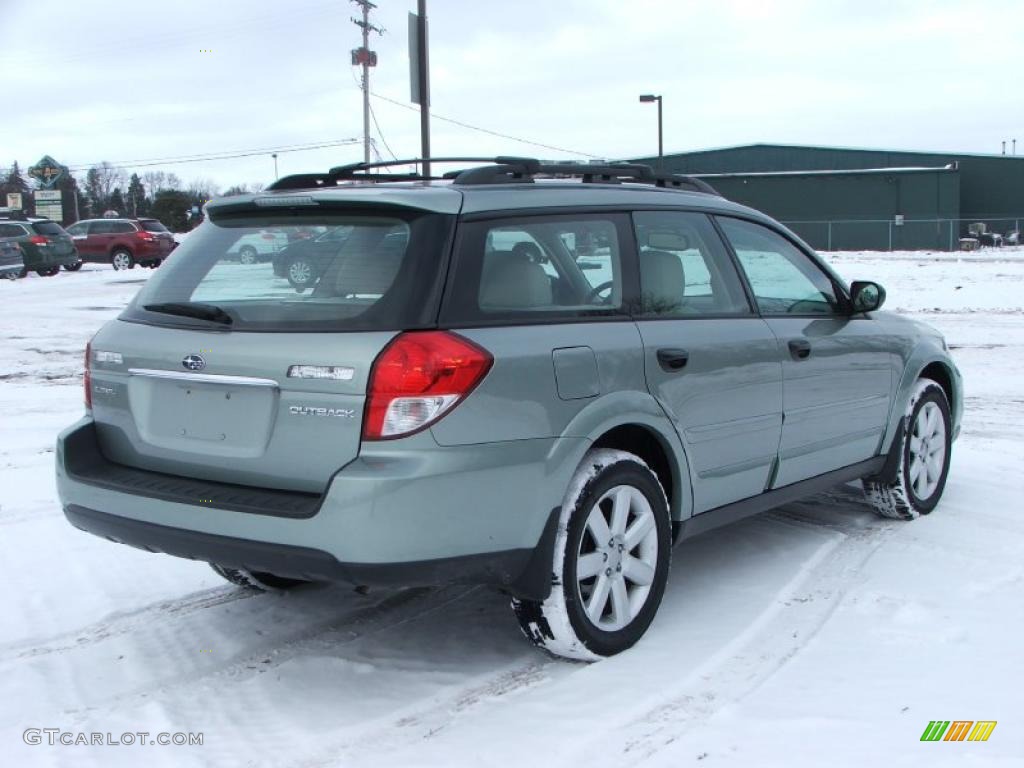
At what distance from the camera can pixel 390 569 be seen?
325 centimetres

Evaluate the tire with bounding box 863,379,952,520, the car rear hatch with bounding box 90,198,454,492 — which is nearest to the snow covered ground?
the tire with bounding box 863,379,952,520

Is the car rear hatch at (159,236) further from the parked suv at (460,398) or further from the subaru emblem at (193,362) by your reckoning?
the subaru emblem at (193,362)

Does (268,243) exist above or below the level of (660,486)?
above

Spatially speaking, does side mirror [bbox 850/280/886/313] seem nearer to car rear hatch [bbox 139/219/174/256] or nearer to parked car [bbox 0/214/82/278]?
parked car [bbox 0/214/82/278]

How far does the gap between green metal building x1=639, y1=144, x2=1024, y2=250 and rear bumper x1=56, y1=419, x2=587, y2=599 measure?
45.6 m

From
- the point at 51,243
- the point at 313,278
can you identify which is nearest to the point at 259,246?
the point at 313,278

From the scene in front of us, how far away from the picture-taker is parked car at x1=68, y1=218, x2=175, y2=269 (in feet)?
110

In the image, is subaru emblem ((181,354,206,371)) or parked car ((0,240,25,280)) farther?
parked car ((0,240,25,280))

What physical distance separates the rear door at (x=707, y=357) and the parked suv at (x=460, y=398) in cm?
1

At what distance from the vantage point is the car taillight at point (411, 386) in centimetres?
326

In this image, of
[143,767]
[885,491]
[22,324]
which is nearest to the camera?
[143,767]

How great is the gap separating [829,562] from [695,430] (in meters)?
1.26

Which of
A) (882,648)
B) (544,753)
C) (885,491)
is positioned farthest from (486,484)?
(885,491)

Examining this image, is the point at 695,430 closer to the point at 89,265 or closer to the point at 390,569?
the point at 390,569
